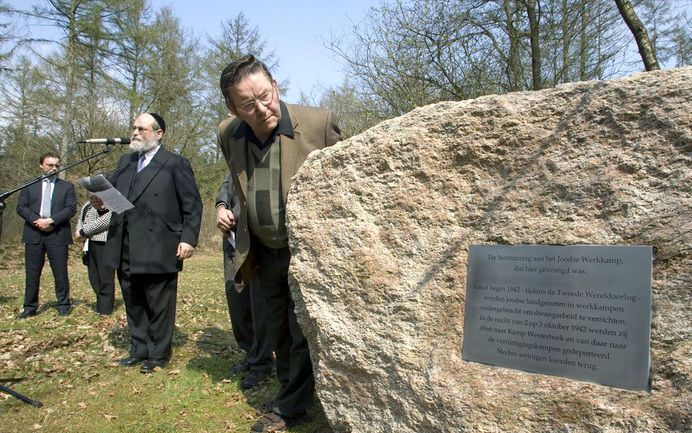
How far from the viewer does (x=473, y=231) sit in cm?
220

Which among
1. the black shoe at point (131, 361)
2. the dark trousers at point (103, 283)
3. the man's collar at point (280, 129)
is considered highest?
the man's collar at point (280, 129)

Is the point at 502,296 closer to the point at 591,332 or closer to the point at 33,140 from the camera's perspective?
the point at 591,332

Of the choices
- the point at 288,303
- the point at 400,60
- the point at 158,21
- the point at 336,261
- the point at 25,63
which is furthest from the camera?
the point at 158,21

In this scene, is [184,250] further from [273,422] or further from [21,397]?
[273,422]

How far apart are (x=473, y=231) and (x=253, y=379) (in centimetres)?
231

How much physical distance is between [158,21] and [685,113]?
20.6 metres

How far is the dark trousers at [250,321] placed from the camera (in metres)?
3.48

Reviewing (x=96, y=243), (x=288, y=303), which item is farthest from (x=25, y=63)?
(x=288, y=303)

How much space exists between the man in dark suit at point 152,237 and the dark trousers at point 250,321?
456mm

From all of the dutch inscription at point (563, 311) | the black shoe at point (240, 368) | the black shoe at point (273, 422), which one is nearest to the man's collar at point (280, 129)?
the dutch inscription at point (563, 311)

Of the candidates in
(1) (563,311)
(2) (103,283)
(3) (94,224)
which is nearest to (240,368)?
(1) (563,311)

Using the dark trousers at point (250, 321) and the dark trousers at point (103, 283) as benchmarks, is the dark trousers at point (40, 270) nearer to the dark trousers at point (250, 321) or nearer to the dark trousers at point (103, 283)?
the dark trousers at point (103, 283)

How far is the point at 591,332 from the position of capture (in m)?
1.95

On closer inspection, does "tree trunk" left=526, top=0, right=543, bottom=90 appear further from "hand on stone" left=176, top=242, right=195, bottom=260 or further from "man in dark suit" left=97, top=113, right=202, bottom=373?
"hand on stone" left=176, top=242, right=195, bottom=260
